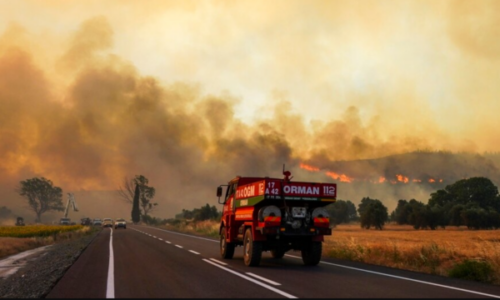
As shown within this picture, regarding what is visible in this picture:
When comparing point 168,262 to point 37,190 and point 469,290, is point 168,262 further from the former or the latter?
point 37,190

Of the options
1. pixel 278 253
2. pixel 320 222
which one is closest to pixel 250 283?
pixel 320 222

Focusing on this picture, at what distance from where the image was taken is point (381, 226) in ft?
310

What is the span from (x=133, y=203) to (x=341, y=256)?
118 metres

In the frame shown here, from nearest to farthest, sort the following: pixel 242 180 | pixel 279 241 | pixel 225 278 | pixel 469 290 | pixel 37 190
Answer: pixel 469 290 → pixel 225 278 → pixel 279 241 → pixel 242 180 → pixel 37 190

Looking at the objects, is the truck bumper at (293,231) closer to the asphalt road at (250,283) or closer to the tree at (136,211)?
the asphalt road at (250,283)

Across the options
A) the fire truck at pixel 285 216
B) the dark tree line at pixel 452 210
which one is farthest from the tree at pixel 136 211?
the fire truck at pixel 285 216

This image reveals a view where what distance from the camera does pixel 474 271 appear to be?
531 inches

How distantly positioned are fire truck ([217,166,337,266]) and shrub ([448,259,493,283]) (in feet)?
13.5

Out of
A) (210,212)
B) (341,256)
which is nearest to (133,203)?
(210,212)

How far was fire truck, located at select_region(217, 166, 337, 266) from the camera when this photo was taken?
48.0ft

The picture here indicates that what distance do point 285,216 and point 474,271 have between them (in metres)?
5.97

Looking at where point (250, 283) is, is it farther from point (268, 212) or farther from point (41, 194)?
point (41, 194)

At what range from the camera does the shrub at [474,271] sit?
13195mm

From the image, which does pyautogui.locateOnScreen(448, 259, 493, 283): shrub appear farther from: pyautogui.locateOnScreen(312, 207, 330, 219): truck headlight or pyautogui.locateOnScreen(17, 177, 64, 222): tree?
pyautogui.locateOnScreen(17, 177, 64, 222): tree
